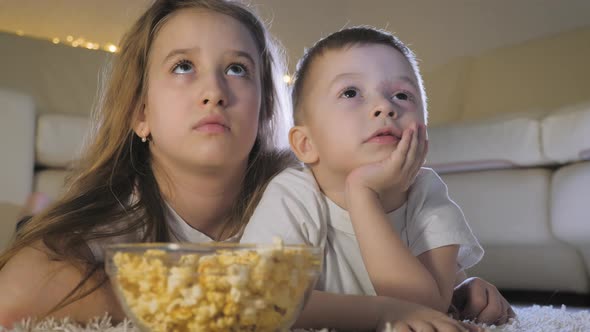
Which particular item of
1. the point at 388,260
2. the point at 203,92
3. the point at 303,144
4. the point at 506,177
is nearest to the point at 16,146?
the point at 203,92

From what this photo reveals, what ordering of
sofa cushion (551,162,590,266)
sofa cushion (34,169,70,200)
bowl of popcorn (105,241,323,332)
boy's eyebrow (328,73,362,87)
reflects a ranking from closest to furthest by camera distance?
bowl of popcorn (105,241,323,332), boy's eyebrow (328,73,362,87), sofa cushion (551,162,590,266), sofa cushion (34,169,70,200)

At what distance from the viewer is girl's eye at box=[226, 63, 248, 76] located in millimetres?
1085

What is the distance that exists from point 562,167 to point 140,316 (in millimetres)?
1753

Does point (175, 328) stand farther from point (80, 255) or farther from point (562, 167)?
point (562, 167)

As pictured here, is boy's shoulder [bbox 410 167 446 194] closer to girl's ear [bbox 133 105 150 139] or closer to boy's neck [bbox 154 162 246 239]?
boy's neck [bbox 154 162 246 239]

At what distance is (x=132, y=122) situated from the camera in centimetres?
119

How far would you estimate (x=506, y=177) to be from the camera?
2115 millimetres

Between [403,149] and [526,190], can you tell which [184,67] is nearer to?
[403,149]

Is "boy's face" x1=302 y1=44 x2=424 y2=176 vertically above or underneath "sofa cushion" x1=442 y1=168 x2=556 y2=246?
above

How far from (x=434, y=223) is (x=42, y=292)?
54 cm

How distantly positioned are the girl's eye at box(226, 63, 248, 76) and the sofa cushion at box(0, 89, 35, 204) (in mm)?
1280

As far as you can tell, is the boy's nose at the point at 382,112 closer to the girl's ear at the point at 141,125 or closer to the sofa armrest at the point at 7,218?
the girl's ear at the point at 141,125

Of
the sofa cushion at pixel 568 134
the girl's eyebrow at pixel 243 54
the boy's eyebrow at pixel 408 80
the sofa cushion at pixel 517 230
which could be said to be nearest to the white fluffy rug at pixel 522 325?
the boy's eyebrow at pixel 408 80

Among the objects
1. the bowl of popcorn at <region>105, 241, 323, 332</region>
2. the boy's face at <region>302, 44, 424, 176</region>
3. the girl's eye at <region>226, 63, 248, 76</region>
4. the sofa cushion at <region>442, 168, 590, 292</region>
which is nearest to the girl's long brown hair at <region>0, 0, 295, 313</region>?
the girl's eye at <region>226, 63, 248, 76</region>
